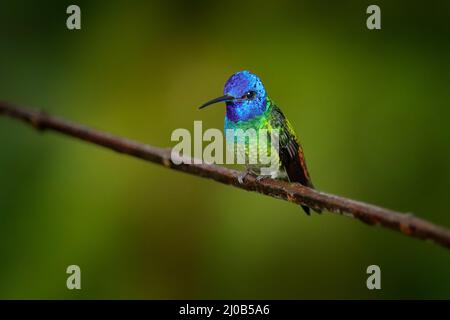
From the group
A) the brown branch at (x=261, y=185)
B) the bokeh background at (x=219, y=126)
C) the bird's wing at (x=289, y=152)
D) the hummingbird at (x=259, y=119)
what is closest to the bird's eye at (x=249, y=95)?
the hummingbird at (x=259, y=119)

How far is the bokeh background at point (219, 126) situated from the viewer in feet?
8.86

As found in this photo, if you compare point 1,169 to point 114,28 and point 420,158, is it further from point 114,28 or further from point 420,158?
point 420,158

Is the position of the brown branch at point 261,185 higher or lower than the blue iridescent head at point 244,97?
lower

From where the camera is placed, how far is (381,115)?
2846 millimetres

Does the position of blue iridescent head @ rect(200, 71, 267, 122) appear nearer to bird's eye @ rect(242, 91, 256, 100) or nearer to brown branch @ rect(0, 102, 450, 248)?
bird's eye @ rect(242, 91, 256, 100)

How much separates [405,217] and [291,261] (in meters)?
1.89

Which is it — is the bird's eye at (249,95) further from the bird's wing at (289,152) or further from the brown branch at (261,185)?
the brown branch at (261,185)

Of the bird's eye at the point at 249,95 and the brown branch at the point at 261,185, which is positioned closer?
the brown branch at the point at 261,185

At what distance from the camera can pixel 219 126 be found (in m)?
2.86

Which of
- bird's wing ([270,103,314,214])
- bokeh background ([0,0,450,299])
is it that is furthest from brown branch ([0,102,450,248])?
bokeh background ([0,0,450,299])

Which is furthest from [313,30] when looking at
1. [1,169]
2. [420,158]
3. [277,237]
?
[1,169]

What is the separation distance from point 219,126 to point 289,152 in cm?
113

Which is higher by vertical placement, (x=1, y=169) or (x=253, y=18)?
(x=253, y=18)

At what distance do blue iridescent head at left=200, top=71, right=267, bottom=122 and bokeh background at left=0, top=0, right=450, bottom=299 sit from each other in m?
1.00
